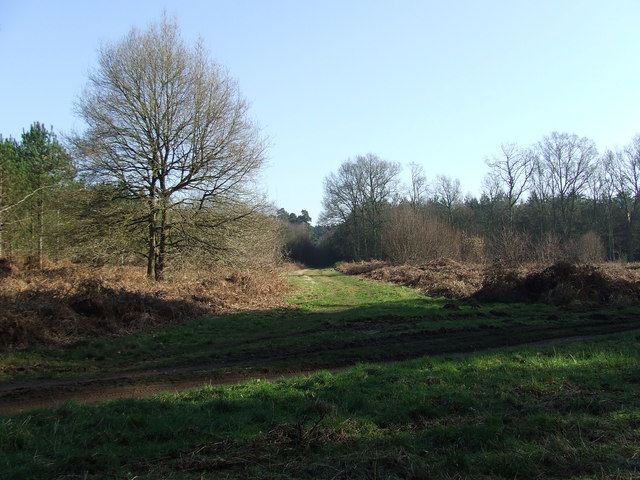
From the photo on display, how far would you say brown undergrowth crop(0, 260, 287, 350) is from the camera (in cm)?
1149

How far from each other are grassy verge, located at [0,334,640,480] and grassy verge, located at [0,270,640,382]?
8.46 ft

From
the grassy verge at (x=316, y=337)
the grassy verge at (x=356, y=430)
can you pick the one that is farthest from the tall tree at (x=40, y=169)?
the grassy verge at (x=356, y=430)

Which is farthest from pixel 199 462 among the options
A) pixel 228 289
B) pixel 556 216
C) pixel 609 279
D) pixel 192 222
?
pixel 556 216

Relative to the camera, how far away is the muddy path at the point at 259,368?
7090 millimetres

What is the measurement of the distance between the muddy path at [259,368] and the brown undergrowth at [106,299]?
161 inches

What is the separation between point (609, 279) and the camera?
20344 millimetres

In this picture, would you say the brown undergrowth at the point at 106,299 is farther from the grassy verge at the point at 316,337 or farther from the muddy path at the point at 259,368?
the muddy path at the point at 259,368

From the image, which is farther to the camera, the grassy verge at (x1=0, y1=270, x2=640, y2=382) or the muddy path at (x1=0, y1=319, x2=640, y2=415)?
the grassy verge at (x1=0, y1=270, x2=640, y2=382)

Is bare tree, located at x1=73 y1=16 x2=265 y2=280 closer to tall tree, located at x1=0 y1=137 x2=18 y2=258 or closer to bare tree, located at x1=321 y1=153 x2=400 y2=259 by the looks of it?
tall tree, located at x1=0 y1=137 x2=18 y2=258

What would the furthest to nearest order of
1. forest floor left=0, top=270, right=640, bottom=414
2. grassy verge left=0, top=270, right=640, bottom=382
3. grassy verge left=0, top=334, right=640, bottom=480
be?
grassy verge left=0, top=270, right=640, bottom=382, forest floor left=0, top=270, right=640, bottom=414, grassy verge left=0, top=334, right=640, bottom=480

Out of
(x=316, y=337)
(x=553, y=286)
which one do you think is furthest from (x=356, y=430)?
(x=553, y=286)

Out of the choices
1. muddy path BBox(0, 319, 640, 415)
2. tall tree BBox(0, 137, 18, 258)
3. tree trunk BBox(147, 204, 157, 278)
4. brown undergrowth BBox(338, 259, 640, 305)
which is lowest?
muddy path BBox(0, 319, 640, 415)

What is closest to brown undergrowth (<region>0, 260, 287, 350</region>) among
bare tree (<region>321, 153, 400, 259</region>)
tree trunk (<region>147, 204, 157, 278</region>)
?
tree trunk (<region>147, 204, 157, 278</region>)

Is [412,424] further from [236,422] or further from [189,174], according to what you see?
[189,174]
